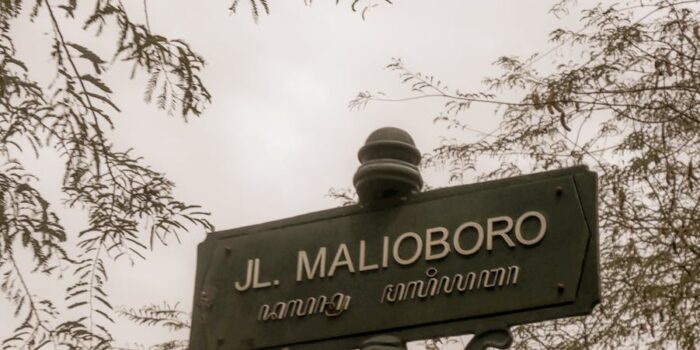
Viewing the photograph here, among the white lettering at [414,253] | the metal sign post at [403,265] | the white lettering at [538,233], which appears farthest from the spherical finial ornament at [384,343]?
the white lettering at [538,233]

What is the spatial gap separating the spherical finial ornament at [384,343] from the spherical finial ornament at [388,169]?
263 millimetres

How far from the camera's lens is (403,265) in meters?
1.87

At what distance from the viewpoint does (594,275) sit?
1.71 m

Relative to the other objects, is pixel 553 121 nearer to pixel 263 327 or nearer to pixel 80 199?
pixel 80 199

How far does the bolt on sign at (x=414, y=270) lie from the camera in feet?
5.76

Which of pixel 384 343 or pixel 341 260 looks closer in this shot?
pixel 384 343

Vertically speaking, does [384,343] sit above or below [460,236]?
below

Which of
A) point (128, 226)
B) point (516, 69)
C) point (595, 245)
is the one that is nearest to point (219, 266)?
point (595, 245)

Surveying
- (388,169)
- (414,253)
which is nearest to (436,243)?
(414,253)

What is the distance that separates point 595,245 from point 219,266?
2.35 ft

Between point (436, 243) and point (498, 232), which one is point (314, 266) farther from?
point (498, 232)

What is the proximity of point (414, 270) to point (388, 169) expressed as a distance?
18 cm

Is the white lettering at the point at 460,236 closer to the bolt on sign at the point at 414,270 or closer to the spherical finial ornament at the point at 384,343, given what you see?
the bolt on sign at the point at 414,270

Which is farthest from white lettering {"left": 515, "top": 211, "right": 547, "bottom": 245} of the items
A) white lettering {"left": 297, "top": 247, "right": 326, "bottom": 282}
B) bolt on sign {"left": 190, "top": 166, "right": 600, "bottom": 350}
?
white lettering {"left": 297, "top": 247, "right": 326, "bottom": 282}
